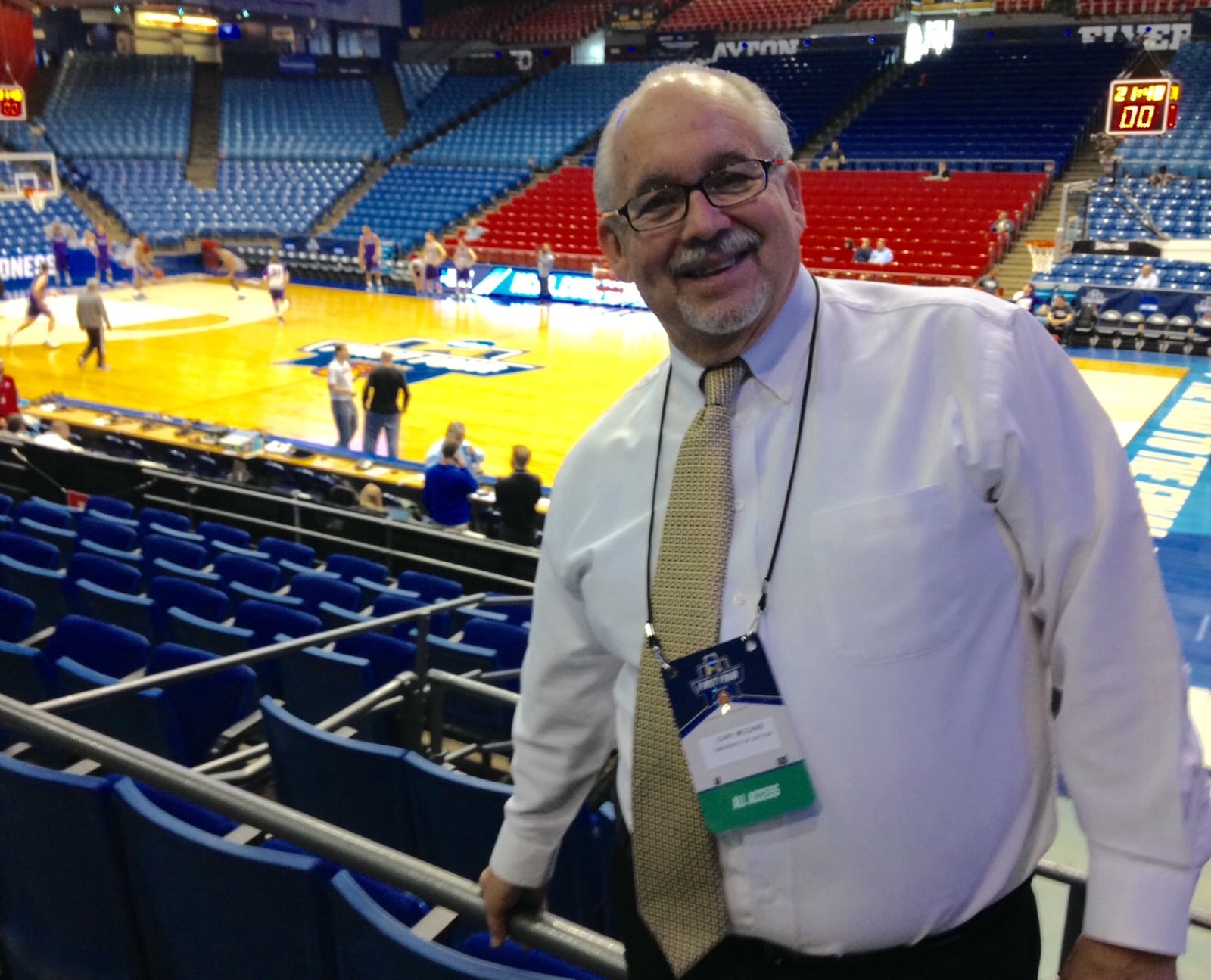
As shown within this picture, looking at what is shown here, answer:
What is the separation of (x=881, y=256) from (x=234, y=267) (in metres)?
11.9

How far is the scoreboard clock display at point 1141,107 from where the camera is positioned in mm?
13758

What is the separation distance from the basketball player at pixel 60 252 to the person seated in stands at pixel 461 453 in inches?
551

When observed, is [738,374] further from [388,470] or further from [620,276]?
[388,470]

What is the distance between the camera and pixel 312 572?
17.8 feet

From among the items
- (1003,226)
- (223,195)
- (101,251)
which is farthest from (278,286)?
(1003,226)

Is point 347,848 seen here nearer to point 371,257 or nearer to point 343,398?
point 343,398

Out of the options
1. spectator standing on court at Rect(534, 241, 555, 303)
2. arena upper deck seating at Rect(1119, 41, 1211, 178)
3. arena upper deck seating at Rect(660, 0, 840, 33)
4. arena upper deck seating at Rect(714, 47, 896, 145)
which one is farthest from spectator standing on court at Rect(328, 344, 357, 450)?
arena upper deck seating at Rect(660, 0, 840, 33)

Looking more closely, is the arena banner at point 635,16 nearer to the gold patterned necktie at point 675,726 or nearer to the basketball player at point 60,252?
the basketball player at point 60,252

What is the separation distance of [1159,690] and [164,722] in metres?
2.76

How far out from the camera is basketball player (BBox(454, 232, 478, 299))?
20109 millimetres

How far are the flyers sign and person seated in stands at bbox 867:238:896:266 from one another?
12.8 metres

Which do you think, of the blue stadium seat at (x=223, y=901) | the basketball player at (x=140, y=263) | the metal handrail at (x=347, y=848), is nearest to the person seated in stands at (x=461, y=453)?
the blue stadium seat at (x=223, y=901)

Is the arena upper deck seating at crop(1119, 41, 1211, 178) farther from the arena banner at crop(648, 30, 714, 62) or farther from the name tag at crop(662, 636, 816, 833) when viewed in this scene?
the name tag at crop(662, 636, 816, 833)

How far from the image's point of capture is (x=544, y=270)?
1973cm
